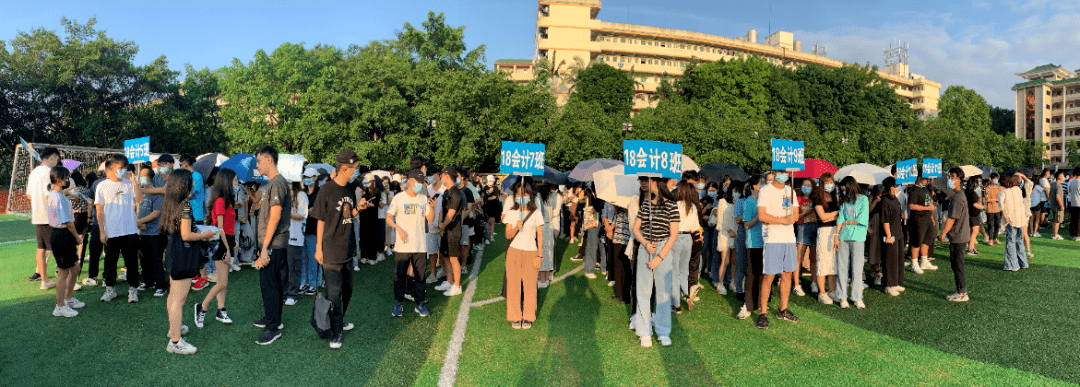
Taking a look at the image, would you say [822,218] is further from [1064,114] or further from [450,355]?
[1064,114]

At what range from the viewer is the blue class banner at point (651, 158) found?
589cm

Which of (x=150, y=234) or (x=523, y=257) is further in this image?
(x=150, y=234)

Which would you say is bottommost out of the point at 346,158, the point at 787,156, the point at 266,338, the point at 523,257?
the point at 266,338

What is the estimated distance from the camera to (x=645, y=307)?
5.89 meters

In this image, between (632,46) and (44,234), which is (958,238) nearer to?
(44,234)

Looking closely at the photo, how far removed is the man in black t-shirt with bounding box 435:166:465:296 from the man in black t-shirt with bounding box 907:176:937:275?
7824 mm

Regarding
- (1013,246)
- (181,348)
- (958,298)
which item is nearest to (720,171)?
(1013,246)

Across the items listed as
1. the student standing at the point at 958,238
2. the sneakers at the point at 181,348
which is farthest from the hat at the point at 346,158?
the student standing at the point at 958,238

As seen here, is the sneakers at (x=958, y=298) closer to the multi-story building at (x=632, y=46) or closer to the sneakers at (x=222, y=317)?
the sneakers at (x=222, y=317)

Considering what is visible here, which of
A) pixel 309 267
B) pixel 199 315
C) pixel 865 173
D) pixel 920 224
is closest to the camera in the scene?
pixel 199 315

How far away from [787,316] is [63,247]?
8.78 meters

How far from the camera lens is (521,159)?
7.92 meters

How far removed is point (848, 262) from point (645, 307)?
3.72 m

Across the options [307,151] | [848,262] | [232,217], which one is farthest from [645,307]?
[307,151]
